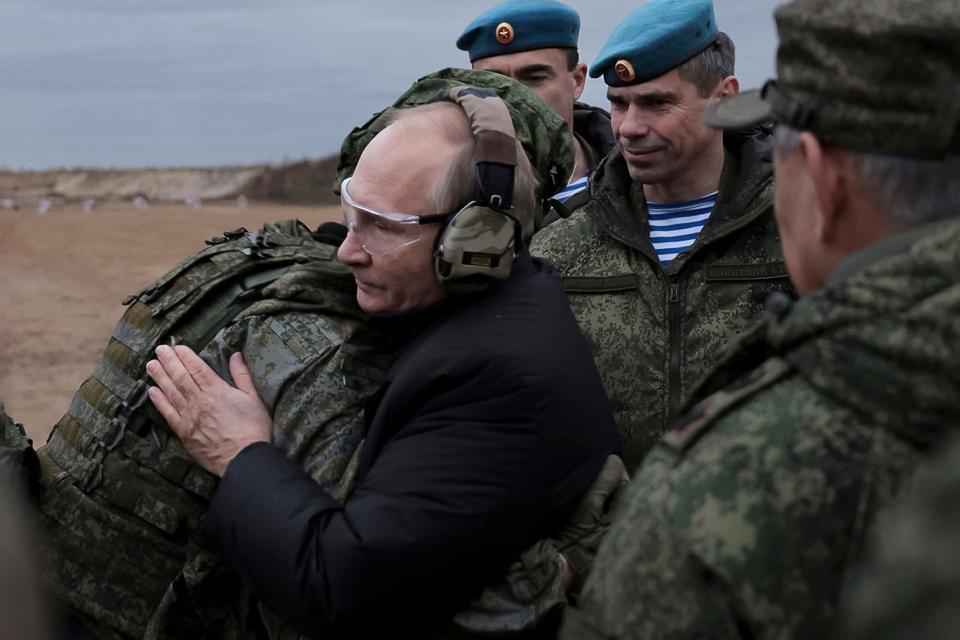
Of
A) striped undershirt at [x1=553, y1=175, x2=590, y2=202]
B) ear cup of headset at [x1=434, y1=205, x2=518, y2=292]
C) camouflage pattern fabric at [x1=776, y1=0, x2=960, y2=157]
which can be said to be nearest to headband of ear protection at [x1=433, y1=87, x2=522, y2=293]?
ear cup of headset at [x1=434, y1=205, x2=518, y2=292]

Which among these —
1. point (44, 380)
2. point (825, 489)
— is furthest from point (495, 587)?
point (44, 380)

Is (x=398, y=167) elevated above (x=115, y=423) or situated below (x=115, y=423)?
above

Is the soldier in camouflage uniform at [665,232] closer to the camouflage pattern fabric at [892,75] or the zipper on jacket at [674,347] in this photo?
the zipper on jacket at [674,347]

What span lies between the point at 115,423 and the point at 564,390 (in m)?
1.09

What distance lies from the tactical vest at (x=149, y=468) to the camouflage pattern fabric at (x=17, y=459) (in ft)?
→ 0.14

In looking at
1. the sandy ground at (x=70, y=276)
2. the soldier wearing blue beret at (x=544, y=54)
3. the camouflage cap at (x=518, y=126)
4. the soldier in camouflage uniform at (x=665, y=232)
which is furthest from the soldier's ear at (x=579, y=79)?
the sandy ground at (x=70, y=276)

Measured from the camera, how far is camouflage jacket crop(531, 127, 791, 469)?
4082mm

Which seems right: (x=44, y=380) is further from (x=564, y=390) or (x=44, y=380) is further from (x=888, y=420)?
(x=888, y=420)

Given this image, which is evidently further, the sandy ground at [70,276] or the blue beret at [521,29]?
the sandy ground at [70,276]

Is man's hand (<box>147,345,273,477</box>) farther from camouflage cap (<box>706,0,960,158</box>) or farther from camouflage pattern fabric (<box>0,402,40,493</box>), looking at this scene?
camouflage cap (<box>706,0,960,158</box>)

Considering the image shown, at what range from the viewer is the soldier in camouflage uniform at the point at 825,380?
1666 mm

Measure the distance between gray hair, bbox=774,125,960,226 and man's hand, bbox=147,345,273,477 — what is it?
150 centimetres

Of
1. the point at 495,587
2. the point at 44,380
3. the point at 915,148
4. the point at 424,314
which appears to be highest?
the point at 915,148

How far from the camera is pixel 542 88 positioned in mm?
5766
